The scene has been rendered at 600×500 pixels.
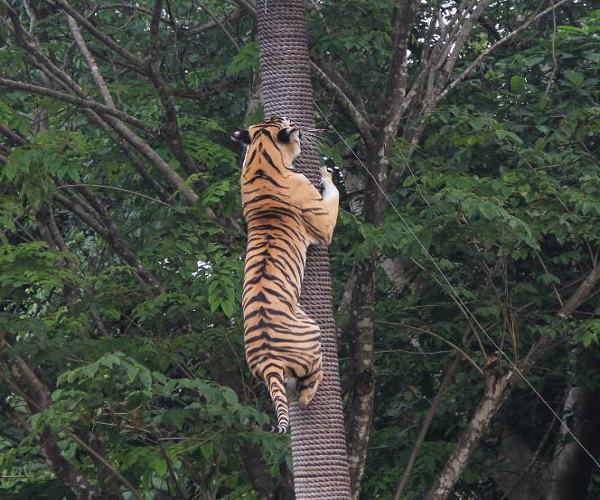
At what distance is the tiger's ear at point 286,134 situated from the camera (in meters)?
5.51

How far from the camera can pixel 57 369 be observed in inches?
318

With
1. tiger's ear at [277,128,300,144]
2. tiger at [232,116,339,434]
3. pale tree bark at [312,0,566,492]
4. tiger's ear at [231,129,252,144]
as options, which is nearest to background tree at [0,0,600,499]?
pale tree bark at [312,0,566,492]

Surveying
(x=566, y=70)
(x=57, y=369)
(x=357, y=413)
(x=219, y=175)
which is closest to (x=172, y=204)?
(x=219, y=175)

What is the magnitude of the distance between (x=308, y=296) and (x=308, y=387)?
508 millimetres

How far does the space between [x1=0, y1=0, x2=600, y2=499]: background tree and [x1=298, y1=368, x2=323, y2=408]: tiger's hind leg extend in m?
1.12

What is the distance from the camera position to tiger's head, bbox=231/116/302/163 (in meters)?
5.53

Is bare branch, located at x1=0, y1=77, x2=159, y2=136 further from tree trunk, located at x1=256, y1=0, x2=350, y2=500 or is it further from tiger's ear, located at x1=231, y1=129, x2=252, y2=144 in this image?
tiger's ear, located at x1=231, y1=129, x2=252, y2=144

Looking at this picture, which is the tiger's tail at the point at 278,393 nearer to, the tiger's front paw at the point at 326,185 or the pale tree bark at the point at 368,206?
the tiger's front paw at the point at 326,185

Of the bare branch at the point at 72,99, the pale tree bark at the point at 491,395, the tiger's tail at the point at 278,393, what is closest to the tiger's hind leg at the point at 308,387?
the tiger's tail at the point at 278,393

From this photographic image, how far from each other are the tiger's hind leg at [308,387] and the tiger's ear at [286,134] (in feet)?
3.55

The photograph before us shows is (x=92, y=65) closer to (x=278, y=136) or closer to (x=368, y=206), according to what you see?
(x=368, y=206)

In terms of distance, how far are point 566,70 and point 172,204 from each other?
317cm

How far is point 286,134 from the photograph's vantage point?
5512 millimetres

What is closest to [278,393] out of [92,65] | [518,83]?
[92,65]
